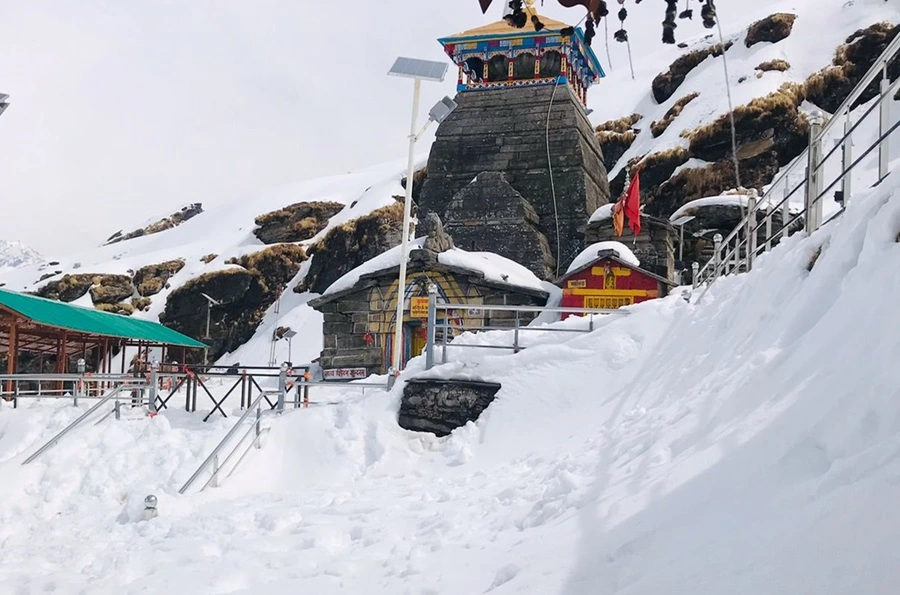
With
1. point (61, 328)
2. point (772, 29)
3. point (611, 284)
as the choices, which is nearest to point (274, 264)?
point (61, 328)

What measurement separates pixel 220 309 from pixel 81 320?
2335cm

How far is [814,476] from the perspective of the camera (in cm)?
320

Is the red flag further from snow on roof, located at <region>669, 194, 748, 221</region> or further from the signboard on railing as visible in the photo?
the signboard on railing

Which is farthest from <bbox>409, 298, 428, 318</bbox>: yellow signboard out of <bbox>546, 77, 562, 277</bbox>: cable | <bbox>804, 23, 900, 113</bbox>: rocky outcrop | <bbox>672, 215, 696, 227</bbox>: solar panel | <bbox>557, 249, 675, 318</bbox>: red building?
<bbox>804, 23, 900, 113</bbox>: rocky outcrop

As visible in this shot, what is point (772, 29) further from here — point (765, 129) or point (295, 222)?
point (295, 222)

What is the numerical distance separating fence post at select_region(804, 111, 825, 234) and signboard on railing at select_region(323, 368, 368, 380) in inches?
473

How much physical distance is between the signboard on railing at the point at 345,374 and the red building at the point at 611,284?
518cm

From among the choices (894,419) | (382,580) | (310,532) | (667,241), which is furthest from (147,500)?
(667,241)

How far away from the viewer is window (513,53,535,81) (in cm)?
2770

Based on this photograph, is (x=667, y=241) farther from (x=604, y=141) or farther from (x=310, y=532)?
(x=604, y=141)

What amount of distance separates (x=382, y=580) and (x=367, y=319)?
14443 millimetres

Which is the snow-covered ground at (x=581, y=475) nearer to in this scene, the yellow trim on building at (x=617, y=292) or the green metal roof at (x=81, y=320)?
the green metal roof at (x=81, y=320)

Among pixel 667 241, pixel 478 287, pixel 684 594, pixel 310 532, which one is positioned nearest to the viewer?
pixel 684 594

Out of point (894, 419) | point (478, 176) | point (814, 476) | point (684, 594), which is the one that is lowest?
point (684, 594)
